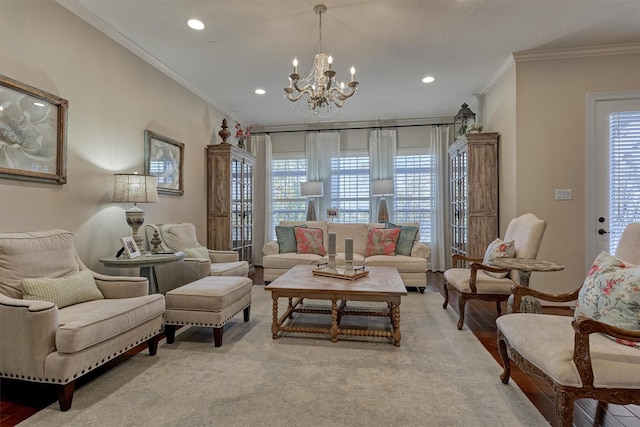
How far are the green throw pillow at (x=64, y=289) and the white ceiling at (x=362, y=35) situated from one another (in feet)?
Result: 7.54

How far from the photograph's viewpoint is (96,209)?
10.0 feet

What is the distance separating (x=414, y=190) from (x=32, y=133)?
17.8ft

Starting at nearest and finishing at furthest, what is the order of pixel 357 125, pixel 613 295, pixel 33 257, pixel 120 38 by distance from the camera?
pixel 613 295 < pixel 33 257 < pixel 120 38 < pixel 357 125

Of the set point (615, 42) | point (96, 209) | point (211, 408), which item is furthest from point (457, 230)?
point (96, 209)

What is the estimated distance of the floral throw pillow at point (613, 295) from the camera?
1.46 meters

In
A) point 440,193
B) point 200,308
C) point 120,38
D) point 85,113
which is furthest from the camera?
point 440,193

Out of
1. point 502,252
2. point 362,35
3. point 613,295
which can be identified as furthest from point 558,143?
point 613,295

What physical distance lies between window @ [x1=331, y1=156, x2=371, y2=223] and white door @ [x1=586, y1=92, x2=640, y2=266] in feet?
11.1

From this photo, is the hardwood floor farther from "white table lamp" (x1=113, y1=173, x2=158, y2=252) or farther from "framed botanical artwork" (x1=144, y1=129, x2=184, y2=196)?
"framed botanical artwork" (x1=144, y1=129, x2=184, y2=196)

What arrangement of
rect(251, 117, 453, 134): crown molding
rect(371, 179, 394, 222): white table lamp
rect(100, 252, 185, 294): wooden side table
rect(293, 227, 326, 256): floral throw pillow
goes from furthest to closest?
rect(251, 117, 453, 134): crown molding, rect(371, 179, 394, 222): white table lamp, rect(293, 227, 326, 256): floral throw pillow, rect(100, 252, 185, 294): wooden side table

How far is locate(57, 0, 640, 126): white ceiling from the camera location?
284 cm

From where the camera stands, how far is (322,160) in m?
6.37

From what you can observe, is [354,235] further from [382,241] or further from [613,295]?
[613,295]

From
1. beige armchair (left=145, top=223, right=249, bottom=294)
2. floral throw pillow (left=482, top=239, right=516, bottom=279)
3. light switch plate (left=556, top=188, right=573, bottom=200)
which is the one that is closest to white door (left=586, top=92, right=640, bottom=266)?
light switch plate (left=556, top=188, right=573, bottom=200)
